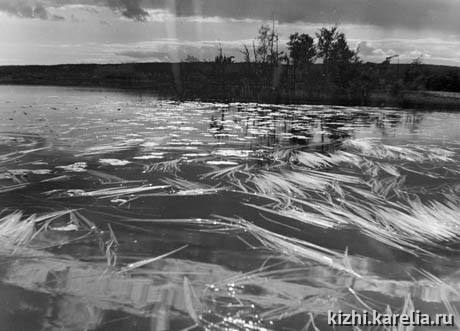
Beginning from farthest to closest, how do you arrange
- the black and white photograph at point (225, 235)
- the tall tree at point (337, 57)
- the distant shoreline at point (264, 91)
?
the tall tree at point (337, 57) < the distant shoreline at point (264, 91) < the black and white photograph at point (225, 235)

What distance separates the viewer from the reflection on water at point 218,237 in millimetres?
1889

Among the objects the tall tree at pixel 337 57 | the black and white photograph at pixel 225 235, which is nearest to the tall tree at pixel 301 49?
the tall tree at pixel 337 57

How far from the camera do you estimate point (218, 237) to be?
2.71 m

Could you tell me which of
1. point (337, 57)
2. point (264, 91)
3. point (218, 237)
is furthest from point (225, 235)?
point (337, 57)

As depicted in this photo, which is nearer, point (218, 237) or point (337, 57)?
point (218, 237)

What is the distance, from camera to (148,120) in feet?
31.0

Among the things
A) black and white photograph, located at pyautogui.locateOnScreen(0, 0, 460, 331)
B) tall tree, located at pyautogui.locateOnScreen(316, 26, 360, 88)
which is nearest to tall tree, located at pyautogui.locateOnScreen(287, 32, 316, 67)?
tall tree, located at pyautogui.locateOnScreen(316, 26, 360, 88)

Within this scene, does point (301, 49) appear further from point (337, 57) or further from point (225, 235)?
point (225, 235)

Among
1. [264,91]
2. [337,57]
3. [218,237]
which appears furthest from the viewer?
[337,57]

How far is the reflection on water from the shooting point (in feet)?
6.20

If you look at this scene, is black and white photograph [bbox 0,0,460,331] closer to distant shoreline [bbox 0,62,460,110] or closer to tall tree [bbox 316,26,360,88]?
distant shoreline [bbox 0,62,460,110]

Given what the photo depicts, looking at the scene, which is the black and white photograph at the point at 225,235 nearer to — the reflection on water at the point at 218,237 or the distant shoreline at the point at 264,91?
the reflection on water at the point at 218,237

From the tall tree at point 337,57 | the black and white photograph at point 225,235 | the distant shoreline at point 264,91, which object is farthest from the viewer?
the tall tree at point 337,57

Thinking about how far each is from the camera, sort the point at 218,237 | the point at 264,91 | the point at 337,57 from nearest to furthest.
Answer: the point at 218,237 < the point at 264,91 < the point at 337,57
